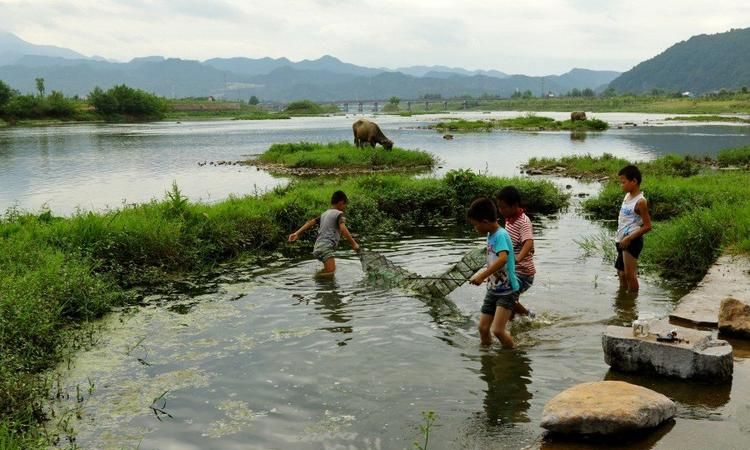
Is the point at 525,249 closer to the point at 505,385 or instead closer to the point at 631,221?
the point at 505,385

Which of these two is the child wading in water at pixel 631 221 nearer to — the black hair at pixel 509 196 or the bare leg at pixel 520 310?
the bare leg at pixel 520 310

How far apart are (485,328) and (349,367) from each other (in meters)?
1.73

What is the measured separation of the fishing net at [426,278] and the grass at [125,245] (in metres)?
3.47

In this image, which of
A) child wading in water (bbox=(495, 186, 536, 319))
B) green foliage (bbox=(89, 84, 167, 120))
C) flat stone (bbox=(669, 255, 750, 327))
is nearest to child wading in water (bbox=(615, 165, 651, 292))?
flat stone (bbox=(669, 255, 750, 327))

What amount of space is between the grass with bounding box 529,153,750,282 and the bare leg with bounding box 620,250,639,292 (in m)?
A: 1.64

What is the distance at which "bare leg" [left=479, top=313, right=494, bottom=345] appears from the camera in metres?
7.57

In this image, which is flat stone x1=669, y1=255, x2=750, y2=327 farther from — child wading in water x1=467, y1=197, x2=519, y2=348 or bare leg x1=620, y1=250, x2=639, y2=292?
child wading in water x1=467, y1=197, x2=519, y2=348

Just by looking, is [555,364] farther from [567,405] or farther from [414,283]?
[414,283]

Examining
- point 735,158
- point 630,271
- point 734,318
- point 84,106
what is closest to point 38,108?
point 84,106

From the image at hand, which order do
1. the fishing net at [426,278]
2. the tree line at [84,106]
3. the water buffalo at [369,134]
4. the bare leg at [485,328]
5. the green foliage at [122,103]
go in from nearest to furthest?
the bare leg at [485,328] < the fishing net at [426,278] < the water buffalo at [369,134] < the tree line at [84,106] < the green foliage at [122,103]

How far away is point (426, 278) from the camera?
9758 millimetres

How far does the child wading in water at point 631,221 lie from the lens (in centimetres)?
910

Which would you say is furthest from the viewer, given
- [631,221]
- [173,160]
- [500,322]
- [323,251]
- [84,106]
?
[84,106]

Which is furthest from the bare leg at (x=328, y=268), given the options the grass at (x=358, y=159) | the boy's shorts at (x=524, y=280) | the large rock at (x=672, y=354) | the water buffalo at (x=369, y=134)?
the water buffalo at (x=369, y=134)
